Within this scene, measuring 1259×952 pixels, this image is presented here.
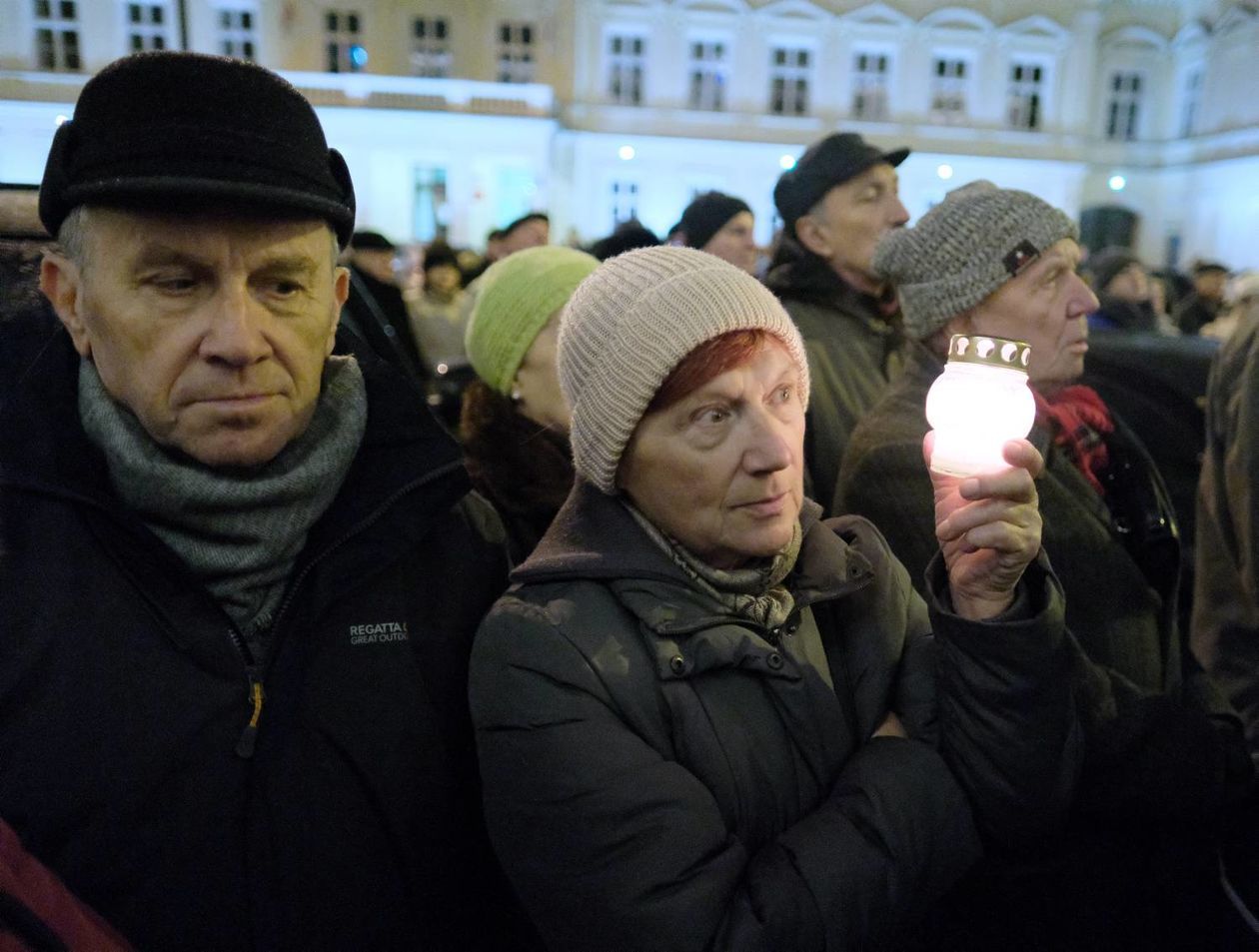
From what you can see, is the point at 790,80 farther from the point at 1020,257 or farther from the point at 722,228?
the point at 1020,257

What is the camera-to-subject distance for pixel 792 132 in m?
29.8

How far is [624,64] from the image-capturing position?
29.8 m

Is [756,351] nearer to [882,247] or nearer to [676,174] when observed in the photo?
[882,247]

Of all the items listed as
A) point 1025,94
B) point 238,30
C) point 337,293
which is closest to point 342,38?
point 238,30

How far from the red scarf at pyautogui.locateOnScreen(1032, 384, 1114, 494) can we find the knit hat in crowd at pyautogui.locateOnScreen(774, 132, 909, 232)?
5.25ft

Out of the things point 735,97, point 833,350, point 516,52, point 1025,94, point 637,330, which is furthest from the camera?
point 1025,94

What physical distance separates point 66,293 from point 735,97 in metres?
31.1

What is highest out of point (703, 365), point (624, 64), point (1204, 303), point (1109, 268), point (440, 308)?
point (624, 64)

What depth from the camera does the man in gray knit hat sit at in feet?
5.93

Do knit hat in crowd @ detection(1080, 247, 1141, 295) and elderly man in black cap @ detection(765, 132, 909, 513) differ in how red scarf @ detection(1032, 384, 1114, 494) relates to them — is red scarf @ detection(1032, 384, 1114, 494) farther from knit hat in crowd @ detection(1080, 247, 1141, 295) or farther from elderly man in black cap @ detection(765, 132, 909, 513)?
knit hat in crowd @ detection(1080, 247, 1141, 295)

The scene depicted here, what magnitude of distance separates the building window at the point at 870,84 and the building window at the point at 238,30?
740 inches

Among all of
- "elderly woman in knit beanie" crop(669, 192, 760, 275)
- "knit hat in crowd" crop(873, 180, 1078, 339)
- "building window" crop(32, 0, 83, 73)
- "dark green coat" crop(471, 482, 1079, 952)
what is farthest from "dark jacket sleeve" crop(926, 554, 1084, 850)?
"building window" crop(32, 0, 83, 73)

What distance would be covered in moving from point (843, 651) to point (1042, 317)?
45.6 inches

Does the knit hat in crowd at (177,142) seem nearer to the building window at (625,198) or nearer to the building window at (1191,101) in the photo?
the building window at (625,198)
